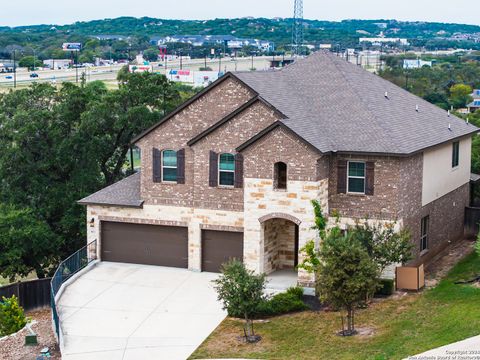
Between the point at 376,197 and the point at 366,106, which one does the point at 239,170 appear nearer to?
the point at 376,197

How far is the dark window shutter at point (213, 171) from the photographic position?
31969 mm

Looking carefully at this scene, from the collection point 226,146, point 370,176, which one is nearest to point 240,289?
point 370,176

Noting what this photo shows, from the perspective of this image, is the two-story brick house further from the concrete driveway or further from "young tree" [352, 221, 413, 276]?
"young tree" [352, 221, 413, 276]

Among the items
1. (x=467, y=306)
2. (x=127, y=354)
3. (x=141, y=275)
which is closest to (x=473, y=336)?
(x=467, y=306)

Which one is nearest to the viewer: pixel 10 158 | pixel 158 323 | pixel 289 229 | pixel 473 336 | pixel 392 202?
pixel 473 336

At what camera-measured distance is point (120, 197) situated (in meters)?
34.4

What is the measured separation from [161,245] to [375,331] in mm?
12097

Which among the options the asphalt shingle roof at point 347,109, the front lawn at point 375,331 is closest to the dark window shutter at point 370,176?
the asphalt shingle roof at point 347,109

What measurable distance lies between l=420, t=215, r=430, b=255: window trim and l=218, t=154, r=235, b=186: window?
813 cm

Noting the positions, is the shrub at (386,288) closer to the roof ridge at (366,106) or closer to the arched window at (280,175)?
the roof ridge at (366,106)

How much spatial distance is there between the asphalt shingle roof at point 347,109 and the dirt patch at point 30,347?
1134 centimetres

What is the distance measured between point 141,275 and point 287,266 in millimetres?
6004

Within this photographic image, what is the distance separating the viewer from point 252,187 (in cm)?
3000

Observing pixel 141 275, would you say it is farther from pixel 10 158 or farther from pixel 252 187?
pixel 10 158
